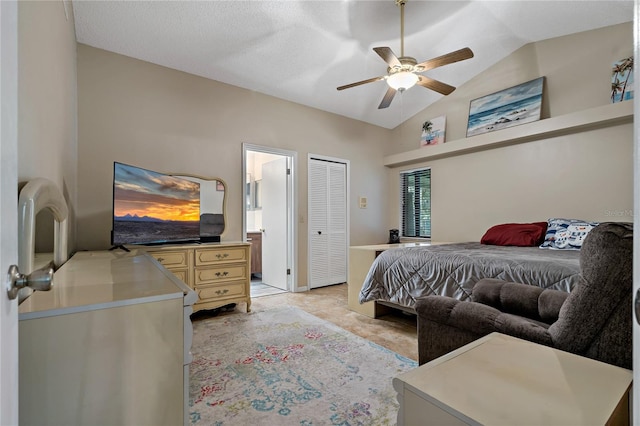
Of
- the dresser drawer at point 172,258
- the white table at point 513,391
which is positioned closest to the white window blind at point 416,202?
the dresser drawer at point 172,258

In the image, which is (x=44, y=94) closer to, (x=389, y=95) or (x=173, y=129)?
(x=173, y=129)

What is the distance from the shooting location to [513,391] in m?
0.79

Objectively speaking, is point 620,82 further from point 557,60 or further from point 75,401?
point 75,401

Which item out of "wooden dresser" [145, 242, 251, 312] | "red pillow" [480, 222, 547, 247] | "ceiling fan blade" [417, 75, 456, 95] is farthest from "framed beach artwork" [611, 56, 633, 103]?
"wooden dresser" [145, 242, 251, 312]

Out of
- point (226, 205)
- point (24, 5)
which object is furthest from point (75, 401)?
point (226, 205)

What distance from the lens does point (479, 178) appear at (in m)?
4.34

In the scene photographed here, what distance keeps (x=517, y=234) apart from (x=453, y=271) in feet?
5.39

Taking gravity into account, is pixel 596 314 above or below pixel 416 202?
below

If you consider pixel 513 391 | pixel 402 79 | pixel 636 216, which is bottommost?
pixel 513 391

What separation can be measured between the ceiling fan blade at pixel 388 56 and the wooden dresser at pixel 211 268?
7.52 feet

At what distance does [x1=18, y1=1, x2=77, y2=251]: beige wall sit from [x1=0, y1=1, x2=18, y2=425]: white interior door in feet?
2.41

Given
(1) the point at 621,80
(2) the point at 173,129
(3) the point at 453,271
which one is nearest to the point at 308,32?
(2) the point at 173,129

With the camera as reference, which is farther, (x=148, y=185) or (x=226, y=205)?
(x=226, y=205)

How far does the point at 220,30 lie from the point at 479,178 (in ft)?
12.3
